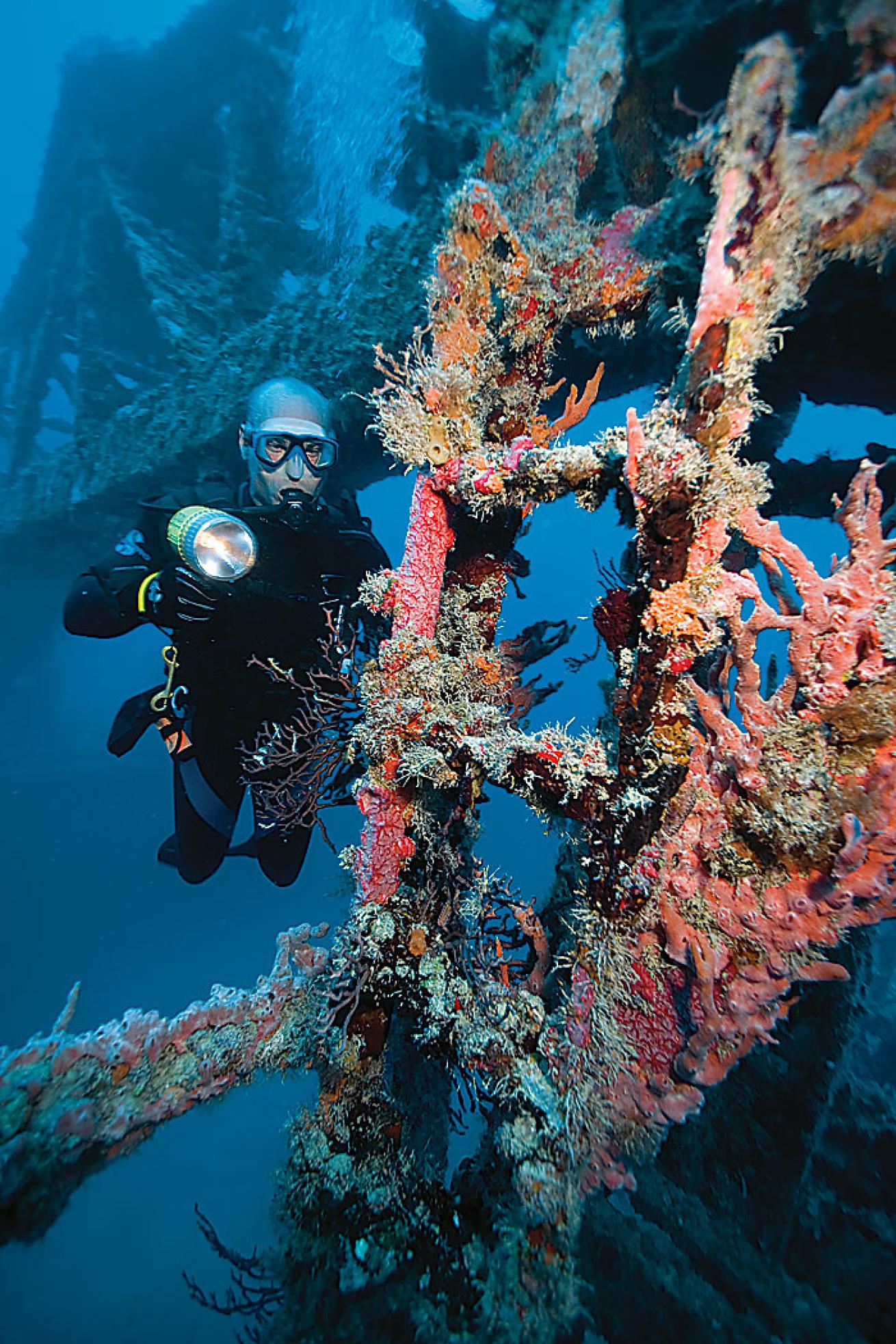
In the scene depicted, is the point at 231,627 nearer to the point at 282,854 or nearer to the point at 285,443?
the point at 285,443

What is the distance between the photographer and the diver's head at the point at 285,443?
15.6 feet

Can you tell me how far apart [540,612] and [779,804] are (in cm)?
8354

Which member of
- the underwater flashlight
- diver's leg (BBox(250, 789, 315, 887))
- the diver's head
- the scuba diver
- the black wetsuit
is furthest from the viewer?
diver's leg (BBox(250, 789, 315, 887))

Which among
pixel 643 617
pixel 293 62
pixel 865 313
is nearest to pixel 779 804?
pixel 643 617

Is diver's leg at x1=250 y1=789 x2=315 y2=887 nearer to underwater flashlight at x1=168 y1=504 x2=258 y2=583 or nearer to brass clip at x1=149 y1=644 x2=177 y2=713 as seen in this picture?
brass clip at x1=149 y1=644 x2=177 y2=713

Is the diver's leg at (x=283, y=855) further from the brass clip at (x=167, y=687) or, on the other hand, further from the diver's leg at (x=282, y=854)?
the brass clip at (x=167, y=687)

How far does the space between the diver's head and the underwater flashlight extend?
67.1 inches

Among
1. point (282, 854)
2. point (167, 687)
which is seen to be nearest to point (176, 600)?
point (167, 687)

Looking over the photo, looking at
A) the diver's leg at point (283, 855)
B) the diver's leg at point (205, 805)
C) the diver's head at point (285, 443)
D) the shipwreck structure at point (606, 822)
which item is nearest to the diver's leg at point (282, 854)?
the diver's leg at point (283, 855)

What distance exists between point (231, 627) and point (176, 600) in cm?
43

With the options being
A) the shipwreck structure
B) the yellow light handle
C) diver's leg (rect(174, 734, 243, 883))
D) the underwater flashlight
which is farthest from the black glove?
the shipwreck structure

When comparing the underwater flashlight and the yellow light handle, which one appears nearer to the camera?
the underwater flashlight

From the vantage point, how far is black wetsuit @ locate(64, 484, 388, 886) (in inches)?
152

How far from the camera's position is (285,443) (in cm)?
473
